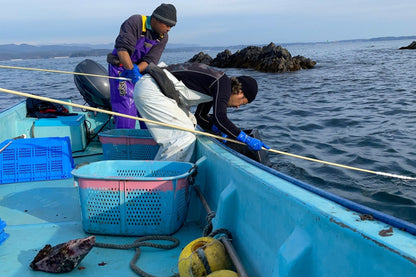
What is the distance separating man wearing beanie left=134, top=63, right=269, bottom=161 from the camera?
12.7 ft

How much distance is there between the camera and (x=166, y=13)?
4609 mm

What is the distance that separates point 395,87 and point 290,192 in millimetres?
15740

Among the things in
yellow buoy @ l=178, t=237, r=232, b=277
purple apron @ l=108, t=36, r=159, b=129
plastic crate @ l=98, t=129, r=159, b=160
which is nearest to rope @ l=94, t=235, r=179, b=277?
yellow buoy @ l=178, t=237, r=232, b=277

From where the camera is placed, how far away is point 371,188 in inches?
211

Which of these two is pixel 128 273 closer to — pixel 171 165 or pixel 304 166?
pixel 171 165

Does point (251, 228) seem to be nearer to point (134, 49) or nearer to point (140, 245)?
point (140, 245)

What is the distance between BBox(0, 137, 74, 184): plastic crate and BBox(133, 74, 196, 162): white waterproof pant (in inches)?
53.4

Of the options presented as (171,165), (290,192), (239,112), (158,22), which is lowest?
(239,112)

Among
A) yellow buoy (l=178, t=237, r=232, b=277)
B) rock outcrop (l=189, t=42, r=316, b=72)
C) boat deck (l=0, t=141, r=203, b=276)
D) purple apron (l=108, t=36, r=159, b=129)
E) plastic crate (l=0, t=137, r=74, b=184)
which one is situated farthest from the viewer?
rock outcrop (l=189, t=42, r=316, b=72)

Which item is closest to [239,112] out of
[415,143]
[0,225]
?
[415,143]

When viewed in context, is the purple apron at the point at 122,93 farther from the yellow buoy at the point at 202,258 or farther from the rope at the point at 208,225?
the yellow buoy at the point at 202,258

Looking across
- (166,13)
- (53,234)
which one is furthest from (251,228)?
(166,13)

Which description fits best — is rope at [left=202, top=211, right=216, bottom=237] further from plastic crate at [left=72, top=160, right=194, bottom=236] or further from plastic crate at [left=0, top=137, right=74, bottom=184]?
plastic crate at [left=0, top=137, right=74, bottom=184]

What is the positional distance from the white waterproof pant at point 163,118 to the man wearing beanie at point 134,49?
1.00 meters
